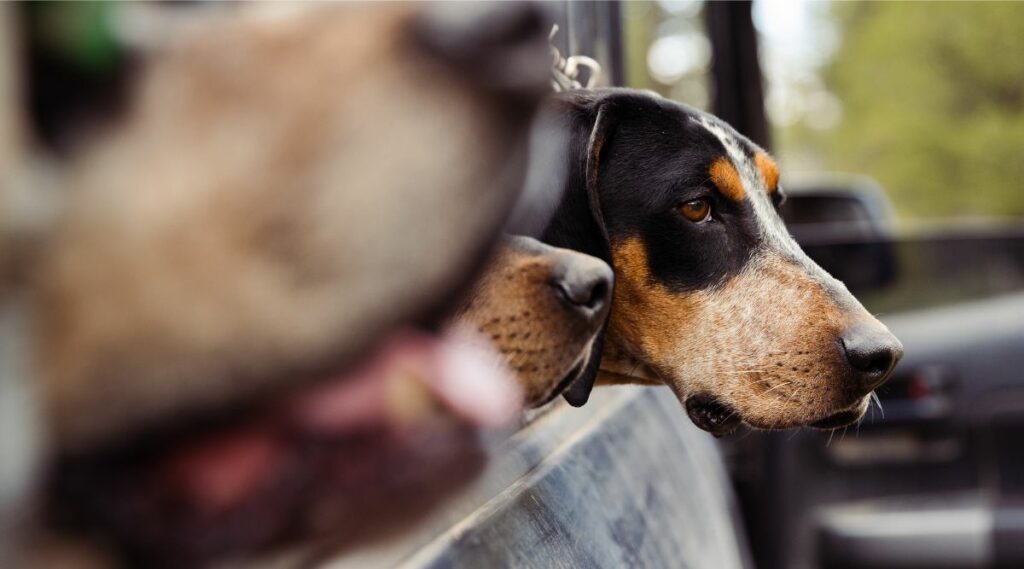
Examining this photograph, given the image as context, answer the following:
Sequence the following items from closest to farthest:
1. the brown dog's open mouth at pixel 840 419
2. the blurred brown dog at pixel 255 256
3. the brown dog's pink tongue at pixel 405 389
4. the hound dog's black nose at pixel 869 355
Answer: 1. the blurred brown dog at pixel 255 256
2. the brown dog's pink tongue at pixel 405 389
3. the hound dog's black nose at pixel 869 355
4. the brown dog's open mouth at pixel 840 419

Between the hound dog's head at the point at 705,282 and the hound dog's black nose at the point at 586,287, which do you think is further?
the hound dog's head at the point at 705,282

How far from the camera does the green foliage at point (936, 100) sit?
24984 millimetres

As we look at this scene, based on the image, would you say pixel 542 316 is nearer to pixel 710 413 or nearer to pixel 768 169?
pixel 710 413

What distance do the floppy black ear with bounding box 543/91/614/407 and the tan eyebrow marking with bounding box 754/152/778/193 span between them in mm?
471

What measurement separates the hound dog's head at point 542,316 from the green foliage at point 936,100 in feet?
84.5

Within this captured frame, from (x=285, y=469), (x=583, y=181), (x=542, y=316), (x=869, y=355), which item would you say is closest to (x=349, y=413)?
(x=285, y=469)

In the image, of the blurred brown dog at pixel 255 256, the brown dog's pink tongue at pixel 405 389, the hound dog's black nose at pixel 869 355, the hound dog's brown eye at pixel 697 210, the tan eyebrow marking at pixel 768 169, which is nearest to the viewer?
the blurred brown dog at pixel 255 256

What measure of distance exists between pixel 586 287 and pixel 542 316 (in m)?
0.06

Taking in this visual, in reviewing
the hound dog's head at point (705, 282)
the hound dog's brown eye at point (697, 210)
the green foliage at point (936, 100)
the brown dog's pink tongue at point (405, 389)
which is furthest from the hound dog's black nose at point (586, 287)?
the green foliage at point (936, 100)

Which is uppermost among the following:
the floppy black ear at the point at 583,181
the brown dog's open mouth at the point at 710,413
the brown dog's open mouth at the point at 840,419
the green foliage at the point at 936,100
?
the floppy black ear at the point at 583,181

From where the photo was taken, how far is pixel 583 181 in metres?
2.12

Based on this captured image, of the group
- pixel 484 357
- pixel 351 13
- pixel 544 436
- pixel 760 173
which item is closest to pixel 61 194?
pixel 351 13

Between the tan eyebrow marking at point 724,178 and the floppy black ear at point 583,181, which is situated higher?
the floppy black ear at point 583,181

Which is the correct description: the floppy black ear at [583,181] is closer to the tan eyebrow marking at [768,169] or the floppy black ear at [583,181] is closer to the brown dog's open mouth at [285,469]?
the tan eyebrow marking at [768,169]
